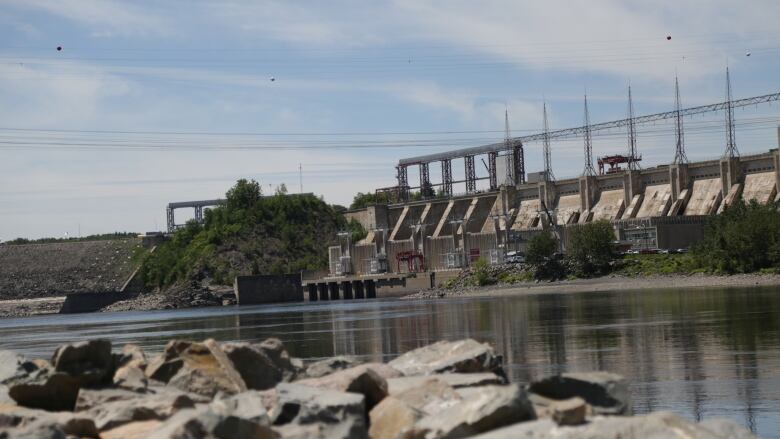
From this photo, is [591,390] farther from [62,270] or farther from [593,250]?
[62,270]

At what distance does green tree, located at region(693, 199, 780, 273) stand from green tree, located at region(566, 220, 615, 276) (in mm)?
17700

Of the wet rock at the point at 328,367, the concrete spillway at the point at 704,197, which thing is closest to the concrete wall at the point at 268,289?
the concrete spillway at the point at 704,197

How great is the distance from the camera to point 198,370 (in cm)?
1639

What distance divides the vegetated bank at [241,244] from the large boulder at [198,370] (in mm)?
139928

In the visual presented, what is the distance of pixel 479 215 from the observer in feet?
543

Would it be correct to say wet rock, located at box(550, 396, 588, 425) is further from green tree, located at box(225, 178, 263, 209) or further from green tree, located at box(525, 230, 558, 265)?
green tree, located at box(225, 178, 263, 209)

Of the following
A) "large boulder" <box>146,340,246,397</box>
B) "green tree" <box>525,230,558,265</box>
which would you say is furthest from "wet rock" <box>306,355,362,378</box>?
"green tree" <box>525,230,558,265</box>

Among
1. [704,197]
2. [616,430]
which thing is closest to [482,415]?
[616,430]

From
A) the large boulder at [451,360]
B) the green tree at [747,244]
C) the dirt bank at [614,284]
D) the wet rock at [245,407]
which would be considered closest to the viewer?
the wet rock at [245,407]

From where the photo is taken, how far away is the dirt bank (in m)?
86.9

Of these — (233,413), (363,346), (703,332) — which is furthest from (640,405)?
→ (363,346)

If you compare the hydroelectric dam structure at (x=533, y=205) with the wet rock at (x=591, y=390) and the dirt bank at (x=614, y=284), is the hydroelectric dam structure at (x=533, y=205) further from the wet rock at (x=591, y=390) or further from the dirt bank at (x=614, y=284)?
the wet rock at (x=591, y=390)

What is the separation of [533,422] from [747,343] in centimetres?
2240

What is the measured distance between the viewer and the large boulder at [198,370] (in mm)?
16064
